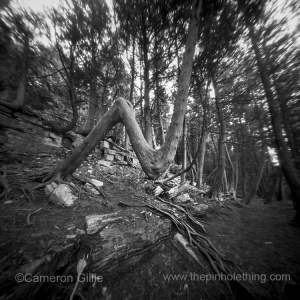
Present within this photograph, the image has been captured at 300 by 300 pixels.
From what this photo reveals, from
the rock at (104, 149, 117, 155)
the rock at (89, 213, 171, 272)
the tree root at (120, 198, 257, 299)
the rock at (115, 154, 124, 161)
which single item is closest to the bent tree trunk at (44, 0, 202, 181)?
the rock at (89, 213, 171, 272)

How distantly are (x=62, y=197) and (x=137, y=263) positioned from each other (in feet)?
6.53

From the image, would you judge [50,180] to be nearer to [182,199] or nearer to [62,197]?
[62,197]

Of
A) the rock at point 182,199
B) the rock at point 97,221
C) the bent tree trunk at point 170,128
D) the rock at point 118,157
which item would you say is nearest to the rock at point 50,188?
the bent tree trunk at point 170,128

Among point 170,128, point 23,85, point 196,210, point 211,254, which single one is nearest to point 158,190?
point 196,210

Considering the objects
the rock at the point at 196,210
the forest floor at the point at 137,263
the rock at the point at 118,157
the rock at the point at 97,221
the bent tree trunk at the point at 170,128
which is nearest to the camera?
the forest floor at the point at 137,263

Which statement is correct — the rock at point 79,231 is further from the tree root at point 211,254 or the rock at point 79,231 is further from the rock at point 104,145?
the rock at point 104,145

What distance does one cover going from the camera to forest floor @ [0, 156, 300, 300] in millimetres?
1394

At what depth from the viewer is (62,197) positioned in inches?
104

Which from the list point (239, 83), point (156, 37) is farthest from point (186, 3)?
point (239, 83)

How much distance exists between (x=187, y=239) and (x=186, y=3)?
5.57m

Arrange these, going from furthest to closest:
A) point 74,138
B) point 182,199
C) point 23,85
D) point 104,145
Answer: point 104,145
point 74,138
point 23,85
point 182,199

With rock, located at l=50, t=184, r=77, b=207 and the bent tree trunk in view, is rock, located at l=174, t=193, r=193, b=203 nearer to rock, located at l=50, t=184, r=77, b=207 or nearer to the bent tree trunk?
the bent tree trunk

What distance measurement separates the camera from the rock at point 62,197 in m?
2.59

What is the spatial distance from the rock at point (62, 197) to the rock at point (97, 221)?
80 cm
